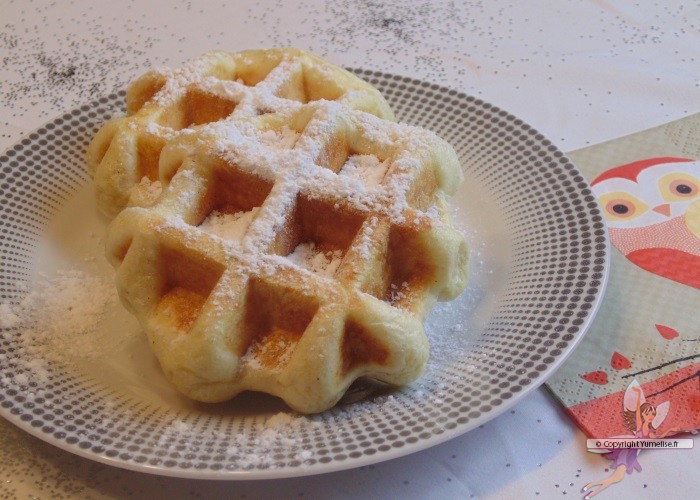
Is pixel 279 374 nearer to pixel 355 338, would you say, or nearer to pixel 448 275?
pixel 355 338

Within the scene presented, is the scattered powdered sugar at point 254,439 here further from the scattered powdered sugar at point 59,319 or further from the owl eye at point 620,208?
the owl eye at point 620,208

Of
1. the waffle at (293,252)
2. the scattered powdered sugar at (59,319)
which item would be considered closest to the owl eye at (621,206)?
the waffle at (293,252)

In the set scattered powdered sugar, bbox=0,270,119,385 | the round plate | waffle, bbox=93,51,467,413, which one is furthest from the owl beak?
scattered powdered sugar, bbox=0,270,119,385

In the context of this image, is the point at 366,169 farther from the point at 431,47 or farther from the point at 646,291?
the point at 431,47

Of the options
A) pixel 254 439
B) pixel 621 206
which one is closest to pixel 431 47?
pixel 621 206

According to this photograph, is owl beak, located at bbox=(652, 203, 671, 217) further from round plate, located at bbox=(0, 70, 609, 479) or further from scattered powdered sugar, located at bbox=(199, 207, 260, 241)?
scattered powdered sugar, located at bbox=(199, 207, 260, 241)

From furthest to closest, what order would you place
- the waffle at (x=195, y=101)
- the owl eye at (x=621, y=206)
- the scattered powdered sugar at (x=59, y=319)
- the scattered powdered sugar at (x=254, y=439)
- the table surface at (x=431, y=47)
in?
the table surface at (x=431, y=47), the owl eye at (x=621, y=206), the waffle at (x=195, y=101), the scattered powdered sugar at (x=59, y=319), the scattered powdered sugar at (x=254, y=439)
